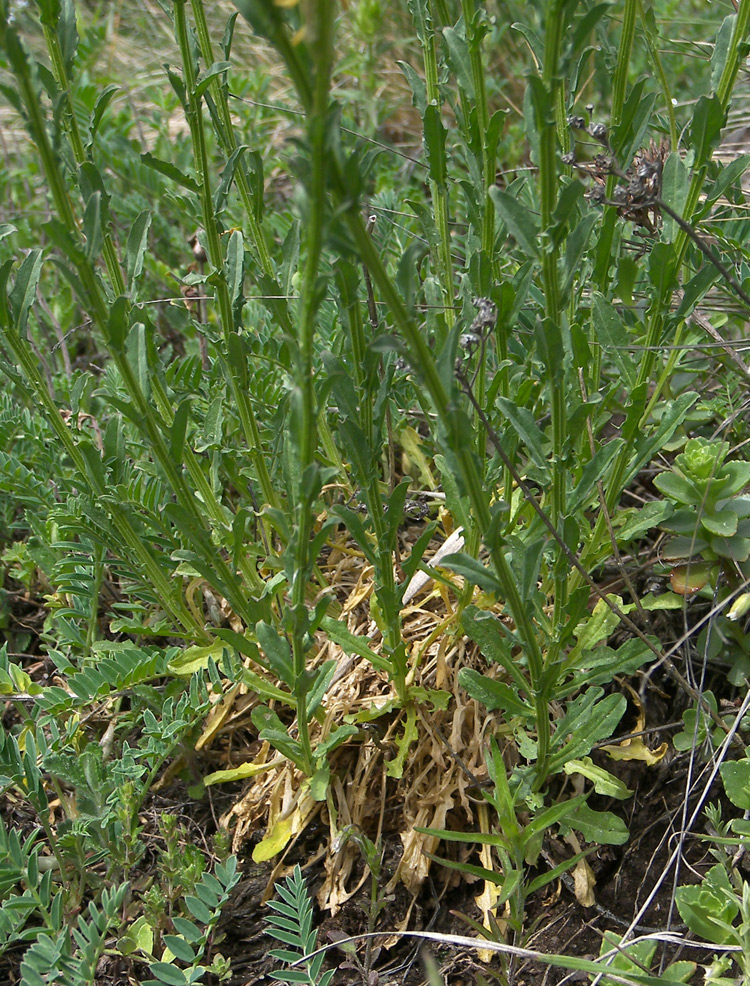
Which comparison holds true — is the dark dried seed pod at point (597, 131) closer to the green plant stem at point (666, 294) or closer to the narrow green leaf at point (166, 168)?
the green plant stem at point (666, 294)

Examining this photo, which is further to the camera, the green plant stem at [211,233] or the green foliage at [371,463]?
the green plant stem at [211,233]

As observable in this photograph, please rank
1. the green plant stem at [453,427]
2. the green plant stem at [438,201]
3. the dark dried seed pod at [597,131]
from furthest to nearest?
the green plant stem at [438,201], the dark dried seed pod at [597,131], the green plant stem at [453,427]

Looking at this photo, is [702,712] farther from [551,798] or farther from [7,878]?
[7,878]

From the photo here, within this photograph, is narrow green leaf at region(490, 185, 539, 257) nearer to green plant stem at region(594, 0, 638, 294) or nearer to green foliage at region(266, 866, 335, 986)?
green plant stem at region(594, 0, 638, 294)

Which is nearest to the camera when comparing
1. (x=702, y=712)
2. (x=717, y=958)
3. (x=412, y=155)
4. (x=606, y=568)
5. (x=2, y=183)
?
(x=717, y=958)

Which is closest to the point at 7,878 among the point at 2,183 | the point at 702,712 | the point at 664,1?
Answer: the point at 702,712

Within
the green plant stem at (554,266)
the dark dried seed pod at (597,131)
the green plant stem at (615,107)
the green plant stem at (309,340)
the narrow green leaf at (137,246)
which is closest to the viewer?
the green plant stem at (309,340)

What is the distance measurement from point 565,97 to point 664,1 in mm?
2350

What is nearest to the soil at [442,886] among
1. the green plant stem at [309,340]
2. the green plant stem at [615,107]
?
the green plant stem at [309,340]

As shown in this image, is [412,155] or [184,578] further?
[412,155]

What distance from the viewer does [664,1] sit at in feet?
11.3

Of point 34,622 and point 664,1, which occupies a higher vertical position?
point 664,1

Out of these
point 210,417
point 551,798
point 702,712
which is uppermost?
point 210,417

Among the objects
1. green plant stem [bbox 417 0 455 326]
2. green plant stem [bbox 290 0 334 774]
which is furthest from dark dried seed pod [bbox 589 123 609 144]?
green plant stem [bbox 290 0 334 774]
